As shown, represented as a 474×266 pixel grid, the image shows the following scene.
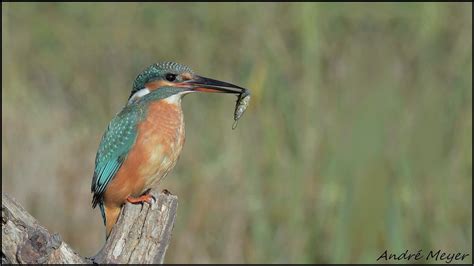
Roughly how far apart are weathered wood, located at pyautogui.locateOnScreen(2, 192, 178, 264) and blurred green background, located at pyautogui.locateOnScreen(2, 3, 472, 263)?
2330mm

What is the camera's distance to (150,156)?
382cm

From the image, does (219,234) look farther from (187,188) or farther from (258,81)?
(258,81)

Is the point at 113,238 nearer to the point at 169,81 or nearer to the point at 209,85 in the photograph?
the point at 209,85

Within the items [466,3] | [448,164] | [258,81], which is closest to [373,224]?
[448,164]

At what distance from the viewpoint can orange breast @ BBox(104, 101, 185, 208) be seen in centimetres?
380

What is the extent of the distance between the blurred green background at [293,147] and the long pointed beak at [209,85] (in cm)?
150

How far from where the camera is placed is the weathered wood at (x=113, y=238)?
2.71 m

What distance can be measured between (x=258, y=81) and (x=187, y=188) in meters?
0.92

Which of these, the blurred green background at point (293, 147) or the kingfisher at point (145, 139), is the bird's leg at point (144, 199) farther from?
the blurred green background at point (293, 147)

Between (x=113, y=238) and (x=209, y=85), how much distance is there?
100 centimetres

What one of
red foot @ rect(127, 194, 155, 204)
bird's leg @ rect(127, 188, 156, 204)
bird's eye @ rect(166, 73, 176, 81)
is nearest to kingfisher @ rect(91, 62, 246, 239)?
bird's eye @ rect(166, 73, 176, 81)

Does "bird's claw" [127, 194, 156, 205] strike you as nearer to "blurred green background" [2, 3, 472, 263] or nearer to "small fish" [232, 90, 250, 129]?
"small fish" [232, 90, 250, 129]
